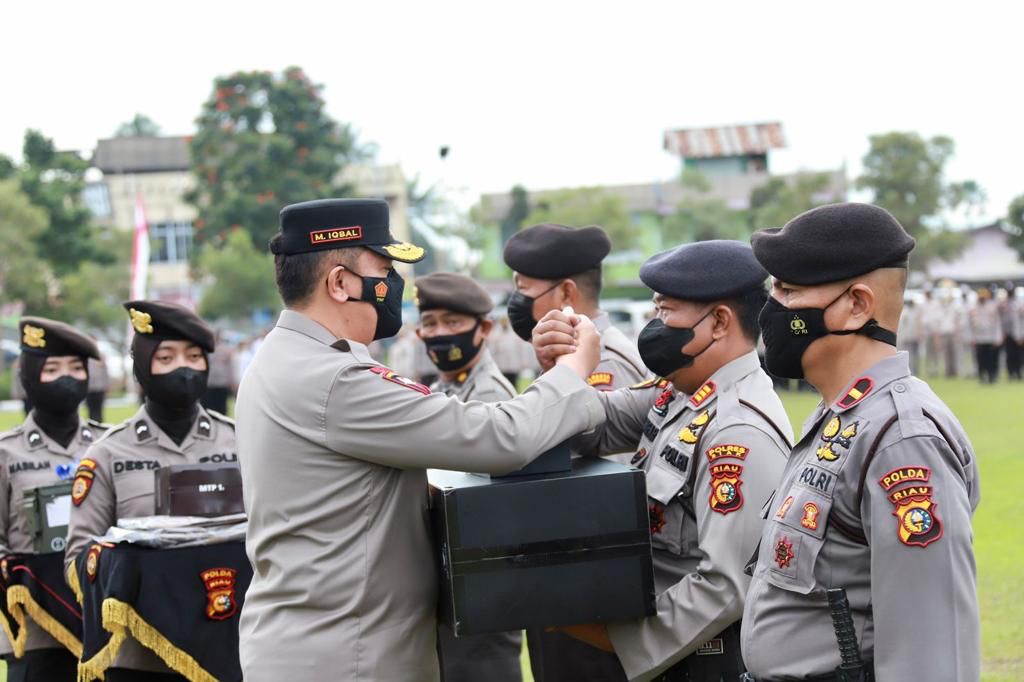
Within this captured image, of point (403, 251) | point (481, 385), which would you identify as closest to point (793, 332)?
point (403, 251)

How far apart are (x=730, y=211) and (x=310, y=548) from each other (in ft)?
191

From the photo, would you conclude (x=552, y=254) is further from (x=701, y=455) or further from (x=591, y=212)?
(x=591, y=212)

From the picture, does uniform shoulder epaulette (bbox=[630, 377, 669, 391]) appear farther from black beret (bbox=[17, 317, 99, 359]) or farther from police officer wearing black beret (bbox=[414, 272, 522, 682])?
black beret (bbox=[17, 317, 99, 359])

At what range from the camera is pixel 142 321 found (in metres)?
5.27

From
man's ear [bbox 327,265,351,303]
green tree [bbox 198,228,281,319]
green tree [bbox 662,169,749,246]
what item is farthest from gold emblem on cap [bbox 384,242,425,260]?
green tree [bbox 662,169,749,246]

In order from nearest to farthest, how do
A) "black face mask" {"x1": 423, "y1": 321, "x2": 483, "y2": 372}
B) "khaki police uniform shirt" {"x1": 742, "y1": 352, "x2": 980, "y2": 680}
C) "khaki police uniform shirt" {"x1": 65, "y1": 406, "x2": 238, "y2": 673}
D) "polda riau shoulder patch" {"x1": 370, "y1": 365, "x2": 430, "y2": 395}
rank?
1. "khaki police uniform shirt" {"x1": 742, "y1": 352, "x2": 980, "y2": 680}
2. "polda riau shoulder patch" {"x1": 370, "y1": 365, "x2": 430, "y2": 395}
3. "khaki police uniform shirt" {"x1": 65, "y1": 406, "x2": 238, "y2": 673}
4. "black face mask" {"x1": 423, "y1": 321, "x2": 483, "y2": 372}

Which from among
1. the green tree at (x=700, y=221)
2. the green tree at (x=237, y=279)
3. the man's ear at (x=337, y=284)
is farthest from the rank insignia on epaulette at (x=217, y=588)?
the green tree at (x=700, y=221)

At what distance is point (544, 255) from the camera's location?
535 cm

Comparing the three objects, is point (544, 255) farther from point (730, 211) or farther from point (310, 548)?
point (730, 211)

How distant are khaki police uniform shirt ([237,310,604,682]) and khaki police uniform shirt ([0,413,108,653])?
265cm

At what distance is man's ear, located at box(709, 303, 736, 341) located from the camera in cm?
375

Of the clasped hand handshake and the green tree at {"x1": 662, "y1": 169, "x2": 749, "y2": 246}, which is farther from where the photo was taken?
the green tree at {"x1": 662, "y1": 169, "x2": 749, "y2": 246}

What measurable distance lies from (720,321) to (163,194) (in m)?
62.5

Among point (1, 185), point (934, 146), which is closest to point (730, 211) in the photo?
point (934, 146)
